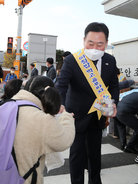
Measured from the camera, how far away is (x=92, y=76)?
2.05m

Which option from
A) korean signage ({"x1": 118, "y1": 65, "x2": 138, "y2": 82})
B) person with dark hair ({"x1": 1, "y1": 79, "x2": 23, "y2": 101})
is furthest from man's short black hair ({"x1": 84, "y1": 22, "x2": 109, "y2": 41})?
korean signage ({"x1": 118, "y1": 65, "x2": 138, "y2": 82})

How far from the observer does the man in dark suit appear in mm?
1991

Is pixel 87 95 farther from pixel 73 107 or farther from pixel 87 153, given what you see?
pixel 87 153

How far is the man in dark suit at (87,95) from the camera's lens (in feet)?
6.53

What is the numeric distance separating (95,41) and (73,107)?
66 centimetres

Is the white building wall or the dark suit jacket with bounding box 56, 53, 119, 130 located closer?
the dark suit jacket with bounding box 56, 53, 119, 130

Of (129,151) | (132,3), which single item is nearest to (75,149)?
(129,151)

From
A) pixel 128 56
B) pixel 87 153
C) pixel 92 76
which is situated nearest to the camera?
pixel 92 76

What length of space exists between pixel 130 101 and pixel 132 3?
338 cm

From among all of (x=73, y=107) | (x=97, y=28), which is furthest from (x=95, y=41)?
(x=73, y=107)

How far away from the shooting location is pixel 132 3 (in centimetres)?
557

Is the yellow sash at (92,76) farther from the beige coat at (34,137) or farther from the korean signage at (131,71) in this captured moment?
the korean signage at (131,71)

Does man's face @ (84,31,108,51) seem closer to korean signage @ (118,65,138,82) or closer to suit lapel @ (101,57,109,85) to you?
suit lapel @ (101,57,109,85)

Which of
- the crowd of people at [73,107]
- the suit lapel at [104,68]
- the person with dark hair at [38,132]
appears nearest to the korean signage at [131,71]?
the crowd of people at [73,107]
